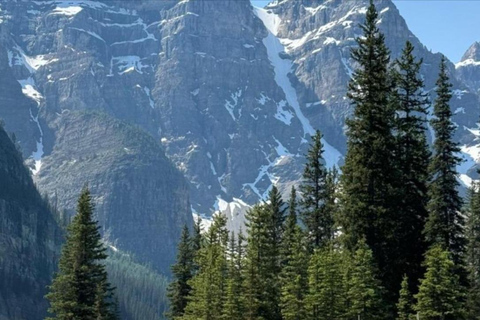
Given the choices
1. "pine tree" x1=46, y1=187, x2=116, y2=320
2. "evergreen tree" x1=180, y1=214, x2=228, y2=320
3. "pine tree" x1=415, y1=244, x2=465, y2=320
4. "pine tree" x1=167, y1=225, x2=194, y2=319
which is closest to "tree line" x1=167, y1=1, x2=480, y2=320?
"pine tree" x1=415, y1=244, x2=465, y2=320

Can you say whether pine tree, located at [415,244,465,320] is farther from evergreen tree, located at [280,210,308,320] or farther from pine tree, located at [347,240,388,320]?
evergreen tree, located at [280,210,308,320]

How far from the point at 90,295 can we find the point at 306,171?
1967cm

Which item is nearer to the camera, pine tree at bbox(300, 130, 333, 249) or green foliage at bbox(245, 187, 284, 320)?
green foliage at bbox(245, 187, 284, 320)

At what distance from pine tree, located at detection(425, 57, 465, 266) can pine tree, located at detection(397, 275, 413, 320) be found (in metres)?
4.63

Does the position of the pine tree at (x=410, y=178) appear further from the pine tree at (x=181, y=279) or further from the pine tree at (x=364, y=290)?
the pine tree at (x=181, y=279)

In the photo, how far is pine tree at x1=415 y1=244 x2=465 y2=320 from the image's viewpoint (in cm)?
4634

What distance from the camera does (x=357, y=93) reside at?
5612cm

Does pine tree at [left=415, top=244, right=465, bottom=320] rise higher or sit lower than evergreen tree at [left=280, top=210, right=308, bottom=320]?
lower

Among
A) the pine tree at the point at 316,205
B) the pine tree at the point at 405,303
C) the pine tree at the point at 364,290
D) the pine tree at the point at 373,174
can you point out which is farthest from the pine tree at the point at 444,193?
the pine tree at the point at 316,205

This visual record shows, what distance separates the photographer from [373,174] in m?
52.6

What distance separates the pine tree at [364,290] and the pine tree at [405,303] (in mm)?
A: 1084

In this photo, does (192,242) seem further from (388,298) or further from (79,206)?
(388,298)

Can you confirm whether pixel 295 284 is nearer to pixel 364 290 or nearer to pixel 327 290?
pixel 327 290

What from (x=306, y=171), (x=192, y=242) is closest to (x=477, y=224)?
(x=306, y=171)
